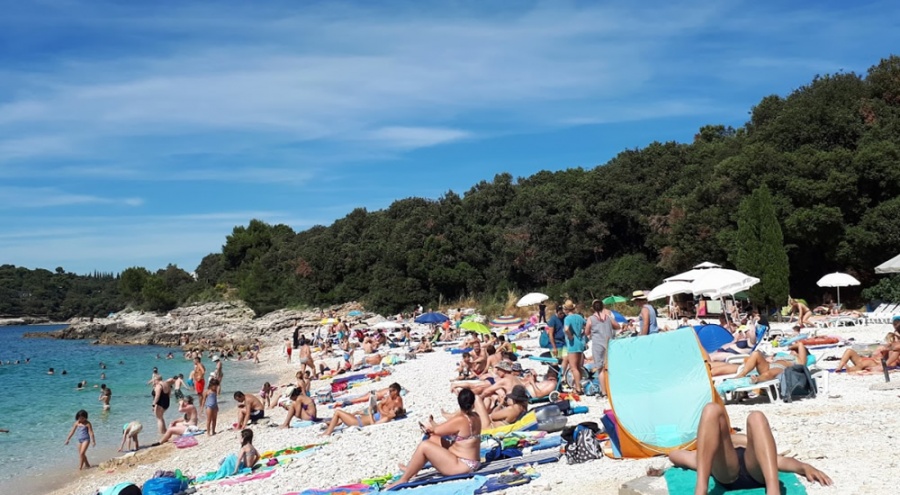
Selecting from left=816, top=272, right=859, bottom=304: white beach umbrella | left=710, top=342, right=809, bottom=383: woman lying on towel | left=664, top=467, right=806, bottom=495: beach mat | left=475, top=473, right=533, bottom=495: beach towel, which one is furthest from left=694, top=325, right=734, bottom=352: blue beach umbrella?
left=816, top=272, right=859, bottom=304: white beach umbrella

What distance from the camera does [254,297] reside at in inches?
2451

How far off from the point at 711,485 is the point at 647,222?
3334 centimetres

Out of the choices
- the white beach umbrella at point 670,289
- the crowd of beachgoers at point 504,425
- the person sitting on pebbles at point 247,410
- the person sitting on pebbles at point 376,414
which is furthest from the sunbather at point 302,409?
the white beach umbrella at point 670,289

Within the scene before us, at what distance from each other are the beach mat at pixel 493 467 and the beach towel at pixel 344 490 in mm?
395

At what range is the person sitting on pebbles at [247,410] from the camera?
14516 mm

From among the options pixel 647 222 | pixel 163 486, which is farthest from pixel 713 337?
pixel 647 222

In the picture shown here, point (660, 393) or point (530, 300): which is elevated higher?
point (530, 300)

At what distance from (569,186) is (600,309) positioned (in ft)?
110

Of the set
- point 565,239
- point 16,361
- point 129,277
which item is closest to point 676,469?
point 565,239

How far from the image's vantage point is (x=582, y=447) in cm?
722

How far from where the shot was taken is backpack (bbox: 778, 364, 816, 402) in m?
9.30

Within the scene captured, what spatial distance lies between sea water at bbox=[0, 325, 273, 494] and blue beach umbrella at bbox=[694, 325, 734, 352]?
34.0ft

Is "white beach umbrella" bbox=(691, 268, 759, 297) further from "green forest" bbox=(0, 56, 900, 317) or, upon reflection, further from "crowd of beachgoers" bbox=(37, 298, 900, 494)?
"green forest" bbox=(0, 56, 900, 317)

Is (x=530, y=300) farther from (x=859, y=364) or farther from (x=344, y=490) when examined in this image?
(x=344, y=490)
